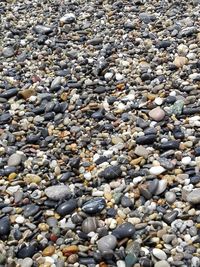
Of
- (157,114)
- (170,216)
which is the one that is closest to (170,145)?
(157,114)

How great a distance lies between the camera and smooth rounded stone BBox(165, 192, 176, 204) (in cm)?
340

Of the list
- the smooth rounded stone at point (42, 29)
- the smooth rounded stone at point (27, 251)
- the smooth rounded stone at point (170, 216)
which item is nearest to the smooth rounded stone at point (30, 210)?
the smooth rounded stone at point (27, 251)

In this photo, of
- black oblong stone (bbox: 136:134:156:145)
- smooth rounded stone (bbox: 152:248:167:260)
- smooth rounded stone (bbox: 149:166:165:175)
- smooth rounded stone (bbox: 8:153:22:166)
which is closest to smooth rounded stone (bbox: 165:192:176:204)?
smooth rounded stone (bbox: 149:166:165:175)

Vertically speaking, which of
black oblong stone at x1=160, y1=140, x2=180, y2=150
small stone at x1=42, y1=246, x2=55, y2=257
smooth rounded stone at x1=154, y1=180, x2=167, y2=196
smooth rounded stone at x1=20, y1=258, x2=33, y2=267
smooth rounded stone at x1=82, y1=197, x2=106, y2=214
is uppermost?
black oblong stone at x1=160, y1=140, x2=180, y2=150

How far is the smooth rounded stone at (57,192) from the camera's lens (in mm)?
3551

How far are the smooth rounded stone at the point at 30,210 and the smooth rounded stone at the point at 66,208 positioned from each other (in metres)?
0.15

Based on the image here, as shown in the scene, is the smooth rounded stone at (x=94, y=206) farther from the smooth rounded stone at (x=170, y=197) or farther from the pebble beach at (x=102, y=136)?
the smooth rounded stone at (x=170, y=197)

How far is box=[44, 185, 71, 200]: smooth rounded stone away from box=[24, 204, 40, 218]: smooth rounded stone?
0.41ft

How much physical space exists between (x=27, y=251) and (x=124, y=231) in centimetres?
60

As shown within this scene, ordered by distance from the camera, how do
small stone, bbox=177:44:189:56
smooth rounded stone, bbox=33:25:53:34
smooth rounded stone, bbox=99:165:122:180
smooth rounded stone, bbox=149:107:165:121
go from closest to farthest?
smooth rounded stone, bbox=99:165:122:180, smooth rounded stone, bbox=149:107:165:121, small stone, bbox=177:44:189:56, smooth rounded stone, bbox=33:25:53:34

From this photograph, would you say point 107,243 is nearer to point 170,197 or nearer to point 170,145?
point 170,197

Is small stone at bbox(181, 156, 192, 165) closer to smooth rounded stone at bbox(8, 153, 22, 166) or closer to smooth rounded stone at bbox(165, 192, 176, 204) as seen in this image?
smooth rounded stone at bbox(165, 192, 176, 204)

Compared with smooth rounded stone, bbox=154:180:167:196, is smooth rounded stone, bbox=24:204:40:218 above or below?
below

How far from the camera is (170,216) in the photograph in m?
3.27
